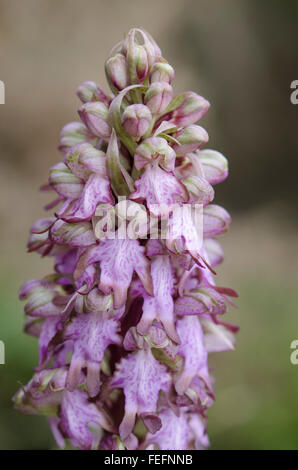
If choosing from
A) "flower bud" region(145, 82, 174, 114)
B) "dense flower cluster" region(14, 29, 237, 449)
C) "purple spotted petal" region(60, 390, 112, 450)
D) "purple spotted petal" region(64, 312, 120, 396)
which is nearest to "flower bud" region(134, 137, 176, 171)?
"dense flower cluster" region(14, 29, 237, 449)

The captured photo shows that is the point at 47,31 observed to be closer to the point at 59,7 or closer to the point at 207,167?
the point at 59,7

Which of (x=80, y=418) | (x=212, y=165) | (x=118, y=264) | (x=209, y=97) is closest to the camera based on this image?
(x=118, y=264)

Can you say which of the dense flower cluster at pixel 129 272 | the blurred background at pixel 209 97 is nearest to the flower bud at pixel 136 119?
the dense flower cluster at pixel 129 272

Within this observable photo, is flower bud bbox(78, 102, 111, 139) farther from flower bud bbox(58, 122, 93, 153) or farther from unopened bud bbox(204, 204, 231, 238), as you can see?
unopened bud bbox(204, 204, 231, 238)

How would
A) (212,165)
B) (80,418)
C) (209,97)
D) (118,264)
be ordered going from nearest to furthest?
(118,264), (80,418), (212,165), (209,97)

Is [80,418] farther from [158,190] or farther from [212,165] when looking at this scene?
[212,165]

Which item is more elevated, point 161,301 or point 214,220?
point 214,220

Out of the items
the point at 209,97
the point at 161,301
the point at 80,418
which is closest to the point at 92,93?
the point at 161,301

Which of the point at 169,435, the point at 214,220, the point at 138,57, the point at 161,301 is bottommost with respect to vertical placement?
the point at 169,435
